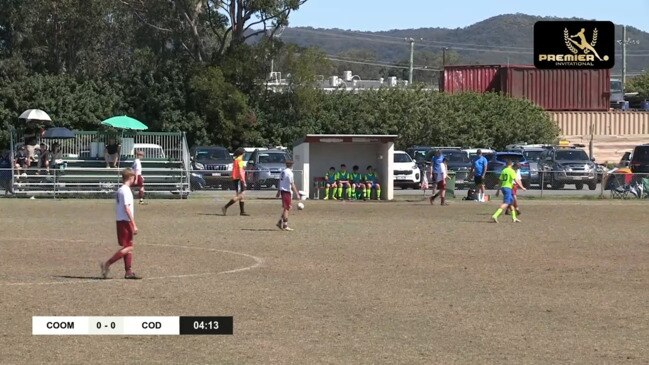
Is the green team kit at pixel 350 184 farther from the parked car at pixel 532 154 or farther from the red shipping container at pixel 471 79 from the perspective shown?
the red shipping container at pixel 471 79

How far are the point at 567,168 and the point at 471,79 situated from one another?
27544 millimetres

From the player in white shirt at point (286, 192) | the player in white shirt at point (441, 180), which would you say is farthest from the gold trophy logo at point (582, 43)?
the player in white shirt at point (441, 180)

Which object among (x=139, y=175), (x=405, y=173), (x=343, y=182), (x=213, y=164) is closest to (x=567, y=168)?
(x=405, y=173)

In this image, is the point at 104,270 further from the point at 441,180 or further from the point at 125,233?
the point at 441,180

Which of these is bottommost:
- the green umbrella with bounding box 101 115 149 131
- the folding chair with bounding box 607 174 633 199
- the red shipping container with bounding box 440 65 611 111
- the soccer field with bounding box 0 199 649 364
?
the soccer field with bounding box 0 199 649 364

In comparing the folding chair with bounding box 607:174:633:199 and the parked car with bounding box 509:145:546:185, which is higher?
the parked car with bounding box 509:145:546:185

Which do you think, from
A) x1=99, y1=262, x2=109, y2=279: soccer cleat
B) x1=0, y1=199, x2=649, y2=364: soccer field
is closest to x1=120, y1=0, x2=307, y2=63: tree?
x1=0, y1=199, x2=649, y2=364: soccer field

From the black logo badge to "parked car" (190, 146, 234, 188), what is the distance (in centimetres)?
3131

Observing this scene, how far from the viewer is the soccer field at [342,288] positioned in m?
14.2

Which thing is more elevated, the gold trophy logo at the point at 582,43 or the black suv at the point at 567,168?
the gold trophy logo at the point at 582,43

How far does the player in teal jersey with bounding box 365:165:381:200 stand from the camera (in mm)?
46062

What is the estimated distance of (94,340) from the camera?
14.6 meters

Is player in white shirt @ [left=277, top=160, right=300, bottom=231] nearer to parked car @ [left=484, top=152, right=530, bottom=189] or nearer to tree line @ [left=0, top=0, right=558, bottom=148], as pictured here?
parked car @ [left=484, top=152, right=530, bottom=189]

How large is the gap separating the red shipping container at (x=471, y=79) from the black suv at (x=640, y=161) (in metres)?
27.9
